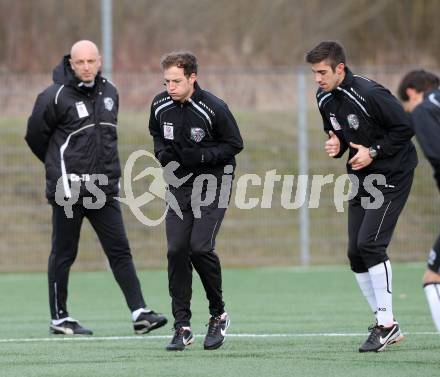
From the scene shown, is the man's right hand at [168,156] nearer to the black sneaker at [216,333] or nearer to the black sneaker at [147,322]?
the black sneaker at [216,333]

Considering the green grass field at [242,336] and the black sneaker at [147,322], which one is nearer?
the green grass field at [242,336]

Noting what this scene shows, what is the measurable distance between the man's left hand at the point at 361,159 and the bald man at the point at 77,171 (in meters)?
2.20

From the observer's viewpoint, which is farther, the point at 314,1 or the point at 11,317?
the point at 314,1

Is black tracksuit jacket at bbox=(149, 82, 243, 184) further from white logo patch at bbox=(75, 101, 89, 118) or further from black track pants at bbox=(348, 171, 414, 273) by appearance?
white logo patch at bbox=(75, 101, 89, 118)

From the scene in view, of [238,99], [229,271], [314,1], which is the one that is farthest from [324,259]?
[314,1]

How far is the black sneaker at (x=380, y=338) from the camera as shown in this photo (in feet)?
25.6

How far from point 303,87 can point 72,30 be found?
9718mm

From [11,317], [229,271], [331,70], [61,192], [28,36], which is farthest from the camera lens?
[28,36]

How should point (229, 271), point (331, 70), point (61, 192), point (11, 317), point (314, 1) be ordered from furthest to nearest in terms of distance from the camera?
point (314, 1)
point (229, 271)
point (11, 317)
point (61, 192)
point (331, 70)

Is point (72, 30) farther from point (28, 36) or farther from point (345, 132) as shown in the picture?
point (345, 132)

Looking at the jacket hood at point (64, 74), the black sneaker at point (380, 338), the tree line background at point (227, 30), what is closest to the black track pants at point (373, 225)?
the black sneaker at point (380, 338)

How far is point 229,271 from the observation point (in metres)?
16.2

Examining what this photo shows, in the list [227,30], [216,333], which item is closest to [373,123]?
[216,333]

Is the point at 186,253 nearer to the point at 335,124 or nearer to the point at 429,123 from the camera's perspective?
the point at 335,124
